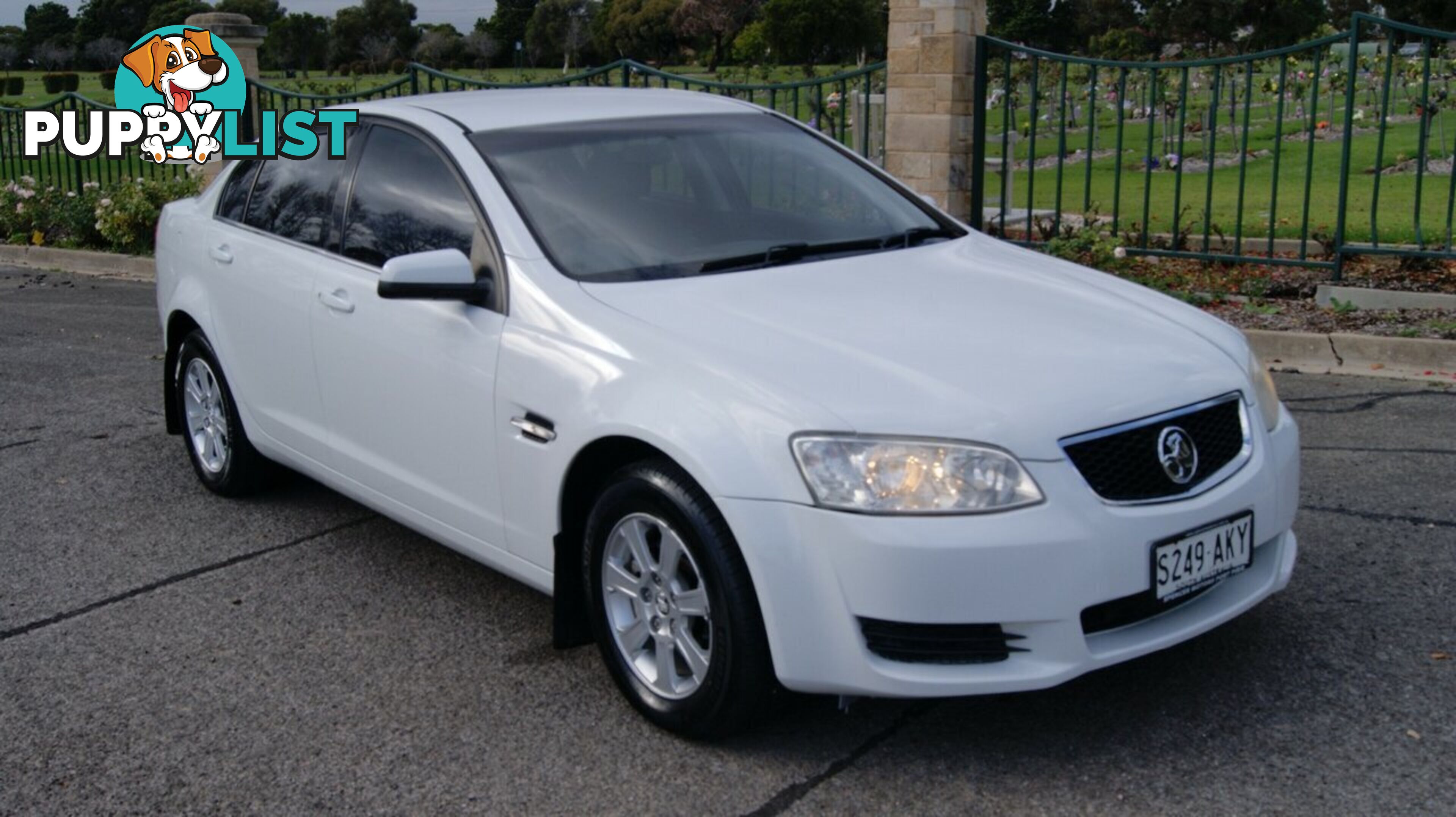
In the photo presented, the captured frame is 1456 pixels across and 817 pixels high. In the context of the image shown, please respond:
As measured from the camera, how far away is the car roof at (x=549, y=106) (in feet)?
15.9

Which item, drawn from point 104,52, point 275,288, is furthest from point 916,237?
point 104,52

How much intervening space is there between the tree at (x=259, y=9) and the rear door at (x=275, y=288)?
60.7 meters

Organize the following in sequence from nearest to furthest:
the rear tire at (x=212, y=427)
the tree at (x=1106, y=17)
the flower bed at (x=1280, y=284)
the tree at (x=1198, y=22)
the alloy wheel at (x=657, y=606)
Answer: the alloy wheel at (x=657, y=606)
the rear tire at (x=212, y=427)
the flower bed at (x=1280, y=284)
the tree at (x=1198, y=22)
the tree at (x=1106, y=17)

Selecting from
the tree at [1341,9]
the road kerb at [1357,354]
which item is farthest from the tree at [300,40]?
the road kerb at [1357,354]

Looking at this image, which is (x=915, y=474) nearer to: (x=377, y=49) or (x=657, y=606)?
(x=657, y=606)

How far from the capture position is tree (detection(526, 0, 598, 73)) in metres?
73.6

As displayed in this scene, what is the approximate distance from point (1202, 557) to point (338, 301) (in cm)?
281

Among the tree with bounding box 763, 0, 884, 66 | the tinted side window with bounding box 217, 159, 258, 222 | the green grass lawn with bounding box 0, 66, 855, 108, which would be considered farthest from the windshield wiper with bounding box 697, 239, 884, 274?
the tree with bounding box 763, 0, 884, 66

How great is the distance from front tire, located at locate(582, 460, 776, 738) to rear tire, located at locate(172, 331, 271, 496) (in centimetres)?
241

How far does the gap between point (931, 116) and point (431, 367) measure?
757 cm

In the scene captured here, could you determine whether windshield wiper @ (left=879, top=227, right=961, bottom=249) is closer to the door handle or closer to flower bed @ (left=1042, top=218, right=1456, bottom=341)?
the door handle

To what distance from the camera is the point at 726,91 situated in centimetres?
1398

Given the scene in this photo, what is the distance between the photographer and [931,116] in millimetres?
11273

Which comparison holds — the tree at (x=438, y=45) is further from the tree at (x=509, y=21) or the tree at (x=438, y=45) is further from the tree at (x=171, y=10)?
the tree at (x=171, y=10)
